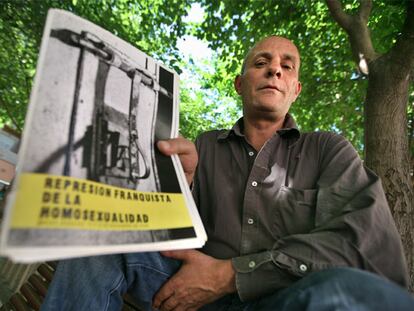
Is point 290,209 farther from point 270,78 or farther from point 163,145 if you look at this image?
point 270,78

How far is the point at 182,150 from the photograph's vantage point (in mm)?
953

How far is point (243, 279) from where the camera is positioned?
946mm

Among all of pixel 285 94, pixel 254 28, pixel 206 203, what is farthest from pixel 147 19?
pixel 206 203

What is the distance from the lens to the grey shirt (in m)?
0.88

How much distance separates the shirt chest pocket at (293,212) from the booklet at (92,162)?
1.53ft

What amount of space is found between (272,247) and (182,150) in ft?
1.54

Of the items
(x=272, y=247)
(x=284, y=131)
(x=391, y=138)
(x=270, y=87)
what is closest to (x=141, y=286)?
(x=272, y=247)

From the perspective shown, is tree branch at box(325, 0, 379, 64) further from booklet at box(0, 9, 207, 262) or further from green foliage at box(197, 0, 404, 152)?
booklet at box(0, 9, 207, 262)

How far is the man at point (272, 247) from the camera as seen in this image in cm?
77

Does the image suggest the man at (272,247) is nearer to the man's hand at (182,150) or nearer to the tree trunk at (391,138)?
the man's hand at (182,150)

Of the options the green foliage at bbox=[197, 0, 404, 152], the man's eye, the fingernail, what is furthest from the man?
the green foliage at bbox=[197, 0, 404, 152]

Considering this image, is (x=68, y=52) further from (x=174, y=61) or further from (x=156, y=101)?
(x=174, y=61)

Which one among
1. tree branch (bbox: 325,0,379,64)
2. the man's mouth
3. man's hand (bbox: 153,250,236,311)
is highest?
tree branch (bbox: 325,0,379,64)

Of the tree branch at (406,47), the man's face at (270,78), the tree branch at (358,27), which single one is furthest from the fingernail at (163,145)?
the tree branch at (358,27)
